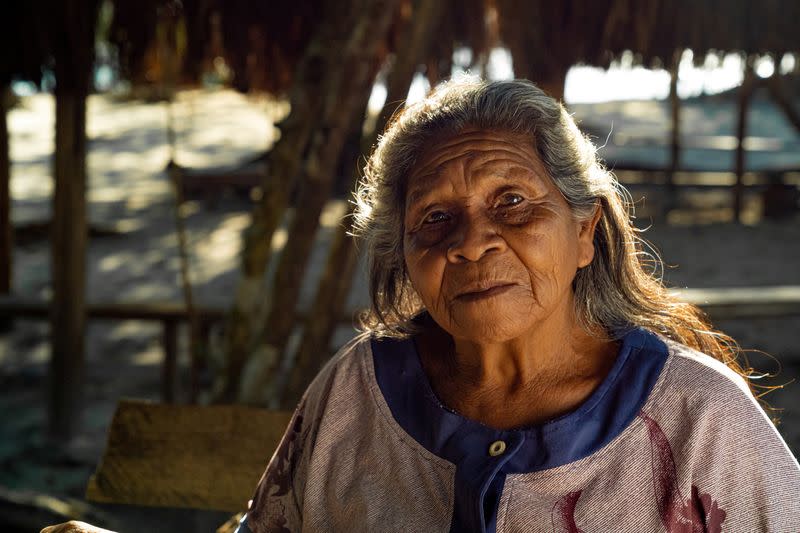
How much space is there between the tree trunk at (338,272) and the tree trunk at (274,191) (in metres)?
0.21

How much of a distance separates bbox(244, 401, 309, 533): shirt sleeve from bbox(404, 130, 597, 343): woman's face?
0.44 metres

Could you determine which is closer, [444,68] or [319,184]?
[319,184]

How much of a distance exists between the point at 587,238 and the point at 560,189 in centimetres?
14

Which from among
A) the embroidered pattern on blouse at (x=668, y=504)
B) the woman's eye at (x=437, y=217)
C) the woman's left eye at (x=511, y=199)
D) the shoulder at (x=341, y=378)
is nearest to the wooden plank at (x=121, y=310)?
the shoulder at (x=341, y=378)

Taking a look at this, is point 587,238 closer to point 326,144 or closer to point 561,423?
point 561,423

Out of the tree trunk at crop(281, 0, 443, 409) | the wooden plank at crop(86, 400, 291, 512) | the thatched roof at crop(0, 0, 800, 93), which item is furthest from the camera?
the thatched roof at crop(0, 0, 800, 93)

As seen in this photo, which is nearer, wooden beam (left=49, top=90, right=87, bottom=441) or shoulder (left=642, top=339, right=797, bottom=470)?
shoulder (left=642, top=339, right=797, bottom=470)

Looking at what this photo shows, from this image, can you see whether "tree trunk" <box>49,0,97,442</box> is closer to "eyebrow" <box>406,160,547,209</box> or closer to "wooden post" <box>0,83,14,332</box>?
"wooden post" <box>0,83,14,332</box>

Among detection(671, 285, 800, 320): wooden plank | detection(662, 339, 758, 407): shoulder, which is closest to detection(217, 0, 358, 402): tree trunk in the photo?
detection(662, 339, 758, 407): shoulder

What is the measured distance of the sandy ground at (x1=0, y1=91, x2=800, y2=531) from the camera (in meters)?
5.01

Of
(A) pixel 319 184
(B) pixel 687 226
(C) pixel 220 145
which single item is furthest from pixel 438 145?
(C) pixel 220 145

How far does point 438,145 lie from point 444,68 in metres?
2.73

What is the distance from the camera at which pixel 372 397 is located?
73.3 inches

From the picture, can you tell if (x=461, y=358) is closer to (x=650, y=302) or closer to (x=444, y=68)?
(x=650, y=302)
